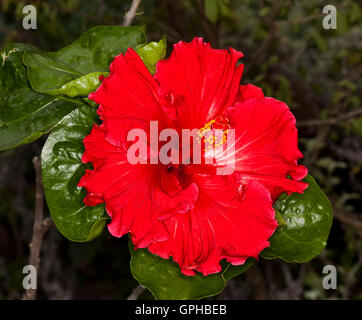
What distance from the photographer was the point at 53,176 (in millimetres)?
1020

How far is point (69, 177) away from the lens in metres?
1.02

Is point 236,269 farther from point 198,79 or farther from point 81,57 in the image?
point 81,57

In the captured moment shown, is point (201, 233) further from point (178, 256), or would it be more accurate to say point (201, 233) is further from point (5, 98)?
point (5, 98)

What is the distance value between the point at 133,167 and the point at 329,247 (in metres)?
2.66

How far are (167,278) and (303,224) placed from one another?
0.36 meters

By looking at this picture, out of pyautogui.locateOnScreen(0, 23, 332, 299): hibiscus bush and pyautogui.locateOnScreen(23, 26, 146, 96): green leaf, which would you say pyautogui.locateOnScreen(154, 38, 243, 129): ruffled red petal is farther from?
pyautogui.locateOnScreen(23, 26, 146, 96): green leaf

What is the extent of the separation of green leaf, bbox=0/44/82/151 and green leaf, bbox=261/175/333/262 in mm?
577

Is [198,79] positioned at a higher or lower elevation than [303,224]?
higher

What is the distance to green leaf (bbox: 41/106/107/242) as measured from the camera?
1.01 metres


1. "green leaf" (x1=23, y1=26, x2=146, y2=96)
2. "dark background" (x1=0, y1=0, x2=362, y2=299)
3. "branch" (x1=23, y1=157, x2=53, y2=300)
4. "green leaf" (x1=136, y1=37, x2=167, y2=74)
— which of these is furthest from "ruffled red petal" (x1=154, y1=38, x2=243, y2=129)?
"dark background" (x1=0, y1=0, x2=362, y2=299)

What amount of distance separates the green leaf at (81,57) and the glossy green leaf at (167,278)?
0.44m

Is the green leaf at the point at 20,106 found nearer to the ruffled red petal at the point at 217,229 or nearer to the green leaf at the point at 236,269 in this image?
the ruffled red petal at the point at 217,229

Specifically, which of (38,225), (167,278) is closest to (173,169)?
(167,278)

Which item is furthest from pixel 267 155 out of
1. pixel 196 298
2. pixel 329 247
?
pixel 329 247
